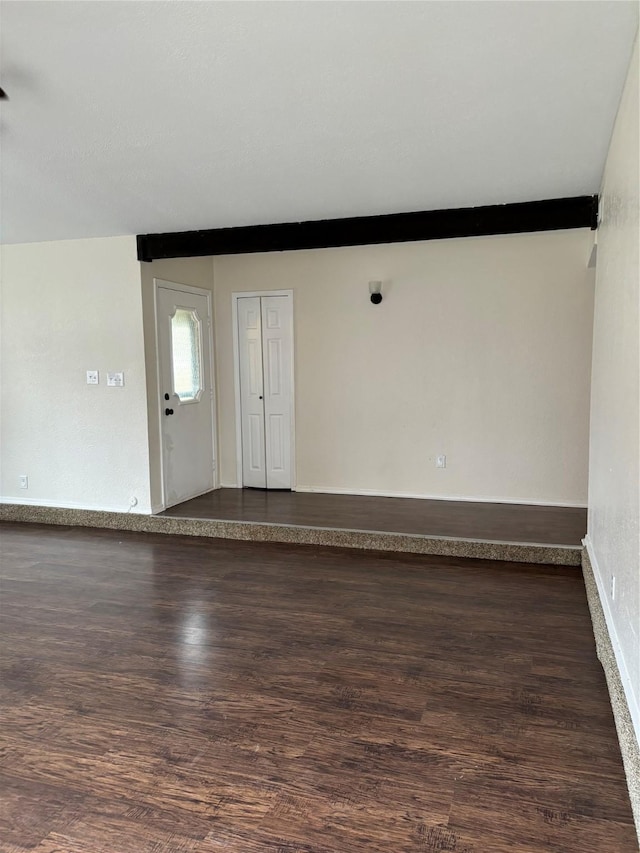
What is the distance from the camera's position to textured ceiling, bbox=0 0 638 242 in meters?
2.48

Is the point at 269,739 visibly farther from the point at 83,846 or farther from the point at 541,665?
the point at 541,665

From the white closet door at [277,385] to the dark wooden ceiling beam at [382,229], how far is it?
4.46 ft

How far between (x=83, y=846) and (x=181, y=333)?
454cm

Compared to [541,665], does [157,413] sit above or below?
above

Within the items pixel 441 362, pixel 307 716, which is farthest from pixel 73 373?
pixel 307 716

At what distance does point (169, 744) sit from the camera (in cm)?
230

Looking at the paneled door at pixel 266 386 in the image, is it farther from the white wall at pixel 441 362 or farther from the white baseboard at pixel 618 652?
the white baseboard at pixel 618 652

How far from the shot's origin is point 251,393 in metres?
6.34

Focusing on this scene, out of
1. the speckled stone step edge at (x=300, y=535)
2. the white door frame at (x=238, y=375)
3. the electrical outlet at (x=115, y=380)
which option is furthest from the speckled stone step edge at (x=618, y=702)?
the electrical outlet at (x=115, y=380)

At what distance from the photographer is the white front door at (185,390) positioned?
5473 millimetres

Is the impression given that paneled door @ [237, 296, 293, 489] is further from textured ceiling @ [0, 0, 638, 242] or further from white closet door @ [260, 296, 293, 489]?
textured ceiling @ [0, 0, 638, 242]

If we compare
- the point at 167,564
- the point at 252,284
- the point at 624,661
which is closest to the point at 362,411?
the point at 252,284

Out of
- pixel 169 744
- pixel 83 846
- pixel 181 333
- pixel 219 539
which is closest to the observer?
pixel 83 846

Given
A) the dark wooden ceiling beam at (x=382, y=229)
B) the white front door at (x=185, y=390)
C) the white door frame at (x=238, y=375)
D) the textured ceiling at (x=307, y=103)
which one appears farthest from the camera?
the white door frame at (x=238, y=375)
